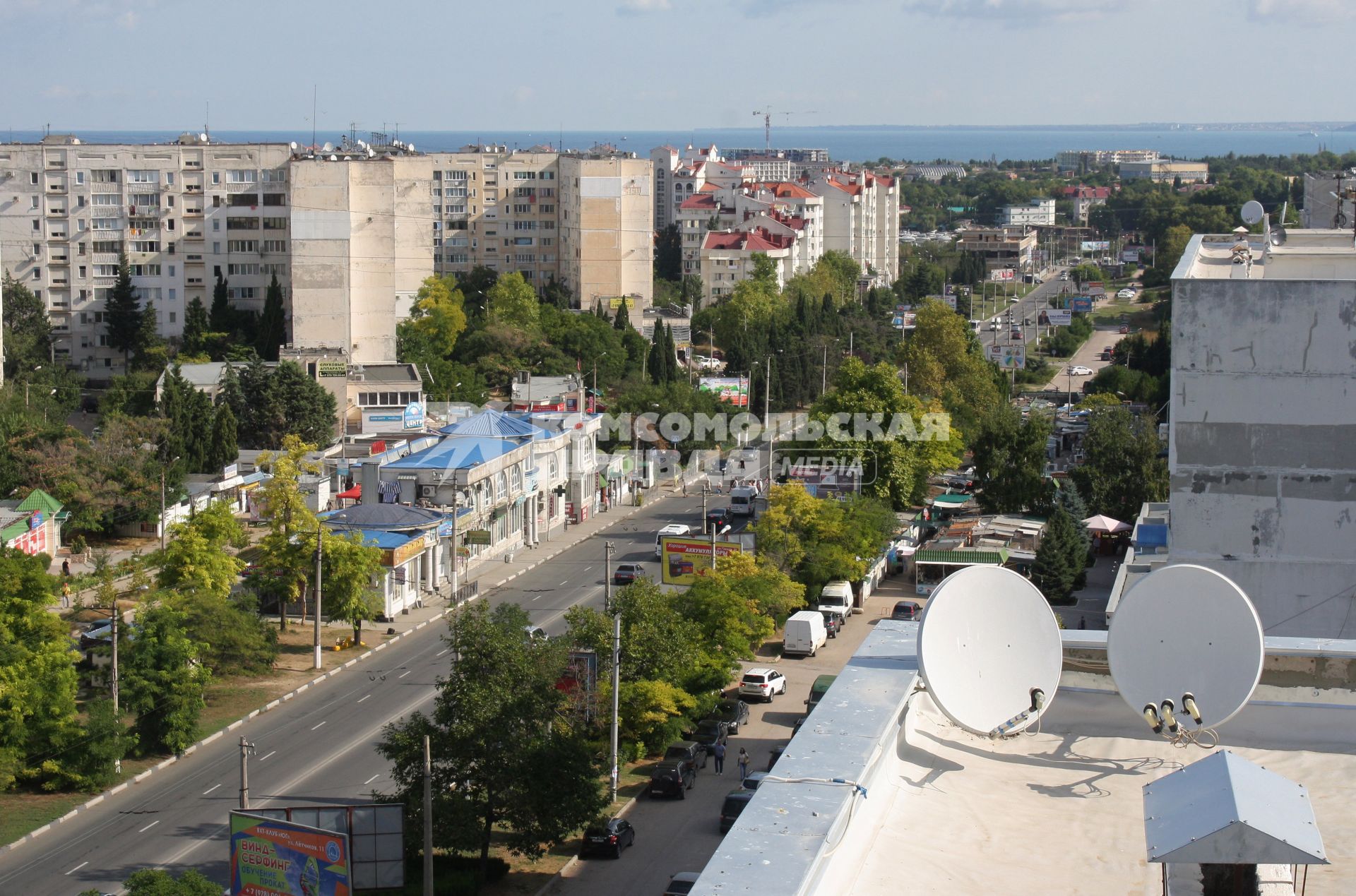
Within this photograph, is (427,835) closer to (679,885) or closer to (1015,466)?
(679,885)

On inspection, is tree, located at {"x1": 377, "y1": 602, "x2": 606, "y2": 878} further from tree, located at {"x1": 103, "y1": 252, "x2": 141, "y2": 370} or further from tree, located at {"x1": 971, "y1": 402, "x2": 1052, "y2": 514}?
tree, located at {"x1": 103, "y1": 252, "x2": 141, "y2": 370}

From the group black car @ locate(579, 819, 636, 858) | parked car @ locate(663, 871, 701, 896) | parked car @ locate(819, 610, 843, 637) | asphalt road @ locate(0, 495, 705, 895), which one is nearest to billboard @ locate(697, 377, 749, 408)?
parked car @ locate(819, 610, 843, 637)

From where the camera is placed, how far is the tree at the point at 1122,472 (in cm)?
4415

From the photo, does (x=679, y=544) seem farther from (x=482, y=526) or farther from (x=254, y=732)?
(x=254, y=732)

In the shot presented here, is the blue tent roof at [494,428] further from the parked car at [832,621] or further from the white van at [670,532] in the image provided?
the parked car at [832,621]

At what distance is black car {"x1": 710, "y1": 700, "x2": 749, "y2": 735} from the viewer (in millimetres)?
28422

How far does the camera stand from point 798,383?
6844 centimetres

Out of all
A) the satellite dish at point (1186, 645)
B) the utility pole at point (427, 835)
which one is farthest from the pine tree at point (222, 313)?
the satellite dish at point (1186, 645)

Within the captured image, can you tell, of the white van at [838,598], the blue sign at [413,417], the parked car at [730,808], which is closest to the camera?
the parked car at [730,808]

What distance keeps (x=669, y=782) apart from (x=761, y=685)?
5.58 meters

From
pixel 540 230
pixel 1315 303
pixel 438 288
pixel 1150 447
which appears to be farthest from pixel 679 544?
pixel 540 230

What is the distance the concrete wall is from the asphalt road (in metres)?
13.6

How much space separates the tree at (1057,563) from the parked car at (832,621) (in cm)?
529

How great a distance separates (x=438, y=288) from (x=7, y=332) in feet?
63.1
